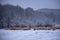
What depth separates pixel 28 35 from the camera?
2883 millimetres

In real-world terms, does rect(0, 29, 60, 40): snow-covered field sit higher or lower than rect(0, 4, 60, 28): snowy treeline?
lower

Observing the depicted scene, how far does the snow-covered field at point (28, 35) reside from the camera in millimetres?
2869

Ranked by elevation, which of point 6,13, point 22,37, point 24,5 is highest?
point 24,5

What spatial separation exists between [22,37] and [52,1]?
1175 mm

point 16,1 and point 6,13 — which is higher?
point 16,1

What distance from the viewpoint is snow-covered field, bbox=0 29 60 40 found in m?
2.87

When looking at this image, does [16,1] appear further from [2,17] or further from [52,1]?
[52,1]

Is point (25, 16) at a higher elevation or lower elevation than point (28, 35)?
higher

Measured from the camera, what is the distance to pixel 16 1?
293 centimetres

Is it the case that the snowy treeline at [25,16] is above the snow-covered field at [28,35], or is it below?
above

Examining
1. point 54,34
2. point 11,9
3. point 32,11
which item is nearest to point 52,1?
point 32,11

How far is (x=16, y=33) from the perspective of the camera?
2.88 m

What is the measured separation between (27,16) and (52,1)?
2.43 ft

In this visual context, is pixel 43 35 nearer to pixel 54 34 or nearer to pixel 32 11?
pixel 54 34
